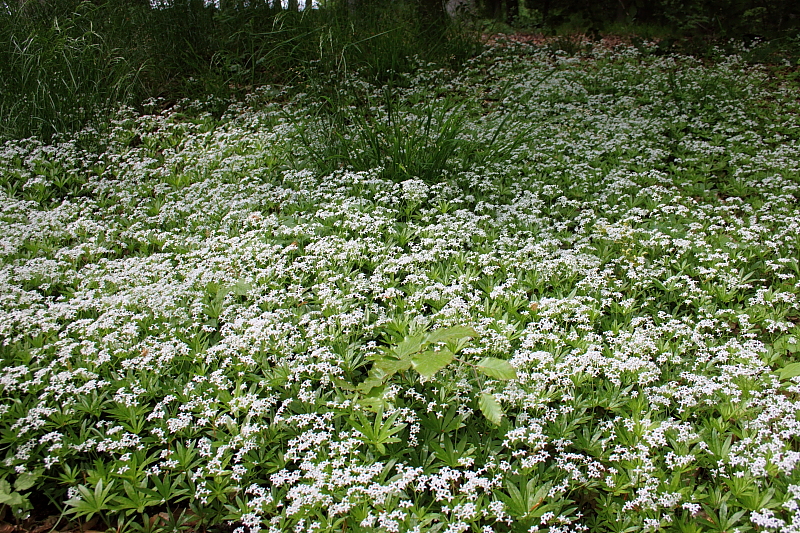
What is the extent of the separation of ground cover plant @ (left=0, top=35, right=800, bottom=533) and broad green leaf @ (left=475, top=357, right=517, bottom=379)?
0.01m

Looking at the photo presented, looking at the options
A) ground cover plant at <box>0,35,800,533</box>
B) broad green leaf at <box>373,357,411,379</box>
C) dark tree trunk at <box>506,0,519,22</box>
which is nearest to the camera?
ground cover plant at <box>0,35,800,533</box>

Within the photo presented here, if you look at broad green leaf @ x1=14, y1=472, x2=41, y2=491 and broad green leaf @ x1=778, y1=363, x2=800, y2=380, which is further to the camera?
broad green leaf @ x1=778, y1=363, x2=800, y2=380

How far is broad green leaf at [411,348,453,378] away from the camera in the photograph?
2.74 metres

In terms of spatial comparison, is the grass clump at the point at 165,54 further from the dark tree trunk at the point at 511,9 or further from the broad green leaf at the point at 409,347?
the broad green leaf at the point at 409,347

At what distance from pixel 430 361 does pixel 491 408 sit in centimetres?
39

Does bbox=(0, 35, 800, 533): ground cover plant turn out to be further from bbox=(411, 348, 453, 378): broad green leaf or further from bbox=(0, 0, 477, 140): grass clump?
bbox=(0, 0, 477, 140): grass clump

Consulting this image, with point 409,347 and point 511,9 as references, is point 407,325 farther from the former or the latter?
point 511,9

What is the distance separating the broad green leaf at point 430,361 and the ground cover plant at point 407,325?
2 centimetres

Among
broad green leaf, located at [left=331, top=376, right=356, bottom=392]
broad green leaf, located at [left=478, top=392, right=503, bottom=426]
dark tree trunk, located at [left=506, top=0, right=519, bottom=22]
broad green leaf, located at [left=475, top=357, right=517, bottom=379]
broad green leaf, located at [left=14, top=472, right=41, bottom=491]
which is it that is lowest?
broad green leaf, located at [left=14, top=472, right=41, bottom=491]

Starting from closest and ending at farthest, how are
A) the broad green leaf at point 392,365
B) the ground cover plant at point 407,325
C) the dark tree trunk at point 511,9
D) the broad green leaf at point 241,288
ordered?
the ground cover plant at point 407,325
the broad green leaf at point 392,365
the broad green leaf at point 241,288
the dark tree trunk at point 511,9

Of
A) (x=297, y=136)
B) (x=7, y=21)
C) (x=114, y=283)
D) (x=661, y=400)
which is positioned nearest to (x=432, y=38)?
(x=297, y=136)

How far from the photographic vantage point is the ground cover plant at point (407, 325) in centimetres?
260

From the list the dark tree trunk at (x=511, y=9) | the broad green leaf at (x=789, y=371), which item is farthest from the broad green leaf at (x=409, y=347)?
the dark tree trunk at (x=511, y=9)

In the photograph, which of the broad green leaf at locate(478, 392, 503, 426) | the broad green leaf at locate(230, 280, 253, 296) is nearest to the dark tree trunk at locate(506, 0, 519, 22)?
the broad green leaf at locate(230, 280, 253, 296)
